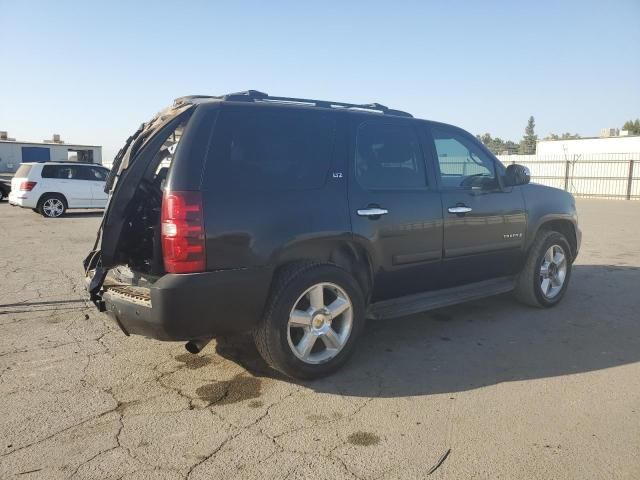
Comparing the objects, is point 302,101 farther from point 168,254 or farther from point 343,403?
point 343,403

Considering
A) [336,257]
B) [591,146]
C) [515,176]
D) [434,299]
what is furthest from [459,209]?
[591,146]

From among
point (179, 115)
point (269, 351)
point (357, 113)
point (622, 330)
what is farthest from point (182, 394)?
point (622, 330)

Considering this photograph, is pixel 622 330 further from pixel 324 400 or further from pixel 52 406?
pixel 52 406

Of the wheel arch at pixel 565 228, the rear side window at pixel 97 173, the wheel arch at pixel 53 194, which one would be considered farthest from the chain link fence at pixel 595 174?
the wheel arch at pixel 53 194

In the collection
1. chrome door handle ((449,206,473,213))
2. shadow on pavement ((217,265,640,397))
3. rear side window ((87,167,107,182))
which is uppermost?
rear side window ((87,167,107,182))

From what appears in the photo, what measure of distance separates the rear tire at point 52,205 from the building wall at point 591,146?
3572 centimetres

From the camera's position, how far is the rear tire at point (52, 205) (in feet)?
50.0

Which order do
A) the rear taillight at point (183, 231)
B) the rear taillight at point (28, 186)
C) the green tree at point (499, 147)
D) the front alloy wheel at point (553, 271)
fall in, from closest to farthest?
the rear taillight at point (183, 231)
the front alloy wheel at point (553, 271)
the rear taillight at point (28, 186)
the green tree at point (499, 147)

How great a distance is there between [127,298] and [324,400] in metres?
1.46

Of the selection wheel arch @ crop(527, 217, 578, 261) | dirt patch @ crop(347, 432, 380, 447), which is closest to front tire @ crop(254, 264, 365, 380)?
dirt patch @ crop(347, 432, 380, 447)

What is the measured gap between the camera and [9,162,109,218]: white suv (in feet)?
49.5

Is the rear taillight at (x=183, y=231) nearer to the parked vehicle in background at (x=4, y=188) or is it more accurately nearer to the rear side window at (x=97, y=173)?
the rear side window at (x=97, y=173)

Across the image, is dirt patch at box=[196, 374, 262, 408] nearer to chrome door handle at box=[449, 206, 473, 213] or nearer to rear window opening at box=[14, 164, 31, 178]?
chrome door handle at box=[449, 206, 473, 213]

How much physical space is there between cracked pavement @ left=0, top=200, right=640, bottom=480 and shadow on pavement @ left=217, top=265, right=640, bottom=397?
0.06ft
